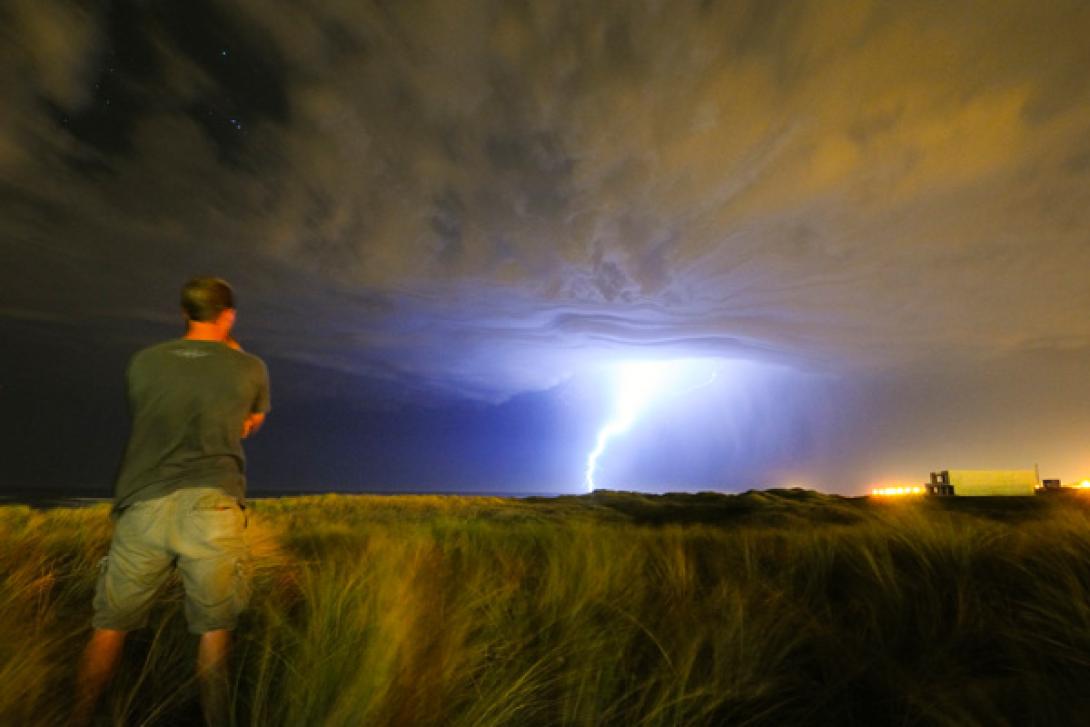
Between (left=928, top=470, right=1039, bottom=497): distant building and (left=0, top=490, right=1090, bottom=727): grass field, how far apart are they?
1767 cm

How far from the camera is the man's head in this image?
98.0 inches

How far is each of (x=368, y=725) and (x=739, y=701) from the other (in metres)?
1.58

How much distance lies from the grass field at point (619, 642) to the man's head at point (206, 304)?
1386 mm

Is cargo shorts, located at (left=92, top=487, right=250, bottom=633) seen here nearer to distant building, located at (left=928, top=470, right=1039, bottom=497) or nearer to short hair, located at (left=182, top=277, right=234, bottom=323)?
short hair, located at (left=182, top=277, right=234, bottom=323)

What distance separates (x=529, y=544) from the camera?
684 cm

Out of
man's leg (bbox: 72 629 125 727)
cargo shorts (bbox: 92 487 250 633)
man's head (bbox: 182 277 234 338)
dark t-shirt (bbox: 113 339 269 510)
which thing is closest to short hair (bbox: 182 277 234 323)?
man's head (bbox: 182 277 234 338)

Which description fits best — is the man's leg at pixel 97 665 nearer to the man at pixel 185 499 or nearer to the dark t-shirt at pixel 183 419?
the man at pixel 185 499

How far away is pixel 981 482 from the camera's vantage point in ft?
63.6

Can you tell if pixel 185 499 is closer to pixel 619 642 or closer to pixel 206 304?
pixel 206 304

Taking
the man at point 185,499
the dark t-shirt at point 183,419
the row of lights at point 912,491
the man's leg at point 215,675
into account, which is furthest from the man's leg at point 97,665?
the row of lights at point 912,491

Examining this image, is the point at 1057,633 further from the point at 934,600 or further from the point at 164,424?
the point at 164,424

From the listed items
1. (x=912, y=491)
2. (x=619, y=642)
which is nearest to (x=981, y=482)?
(x=912, y=491)

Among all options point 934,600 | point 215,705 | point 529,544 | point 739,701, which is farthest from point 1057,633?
point 529,544

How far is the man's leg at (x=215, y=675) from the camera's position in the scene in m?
1.91
